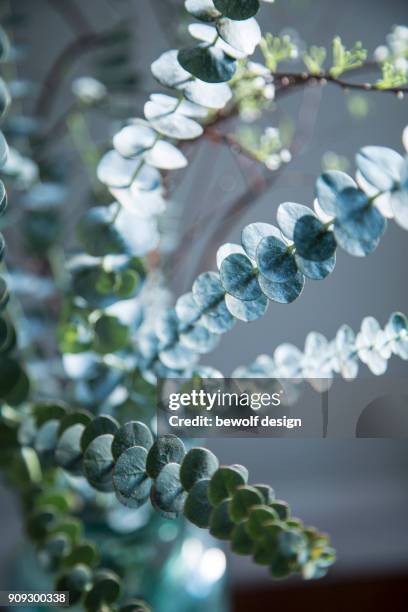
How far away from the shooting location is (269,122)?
0.62m

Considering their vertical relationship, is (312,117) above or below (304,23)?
below

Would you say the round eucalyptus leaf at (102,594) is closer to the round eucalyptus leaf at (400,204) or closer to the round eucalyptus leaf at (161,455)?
the round eucalyptus leaf at (161,455)

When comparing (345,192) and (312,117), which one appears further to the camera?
(312,117)

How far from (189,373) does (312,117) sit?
31cm

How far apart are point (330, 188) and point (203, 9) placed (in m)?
0.09

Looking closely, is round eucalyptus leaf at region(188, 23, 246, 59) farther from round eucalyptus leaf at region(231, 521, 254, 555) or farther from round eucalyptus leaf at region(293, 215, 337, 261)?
round eucalyptus leaf at region(231, 521, 254, 555)

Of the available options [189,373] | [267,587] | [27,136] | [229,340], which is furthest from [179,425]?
[267,587]

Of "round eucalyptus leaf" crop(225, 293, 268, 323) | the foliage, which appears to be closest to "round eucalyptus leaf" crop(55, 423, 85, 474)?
the foliage

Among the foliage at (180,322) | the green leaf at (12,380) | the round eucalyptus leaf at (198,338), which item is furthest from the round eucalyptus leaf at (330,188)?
the green leaf at (12,380)

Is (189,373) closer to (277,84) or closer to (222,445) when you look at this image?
(222,445)

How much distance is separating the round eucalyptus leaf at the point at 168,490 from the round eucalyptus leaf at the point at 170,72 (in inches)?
6.1

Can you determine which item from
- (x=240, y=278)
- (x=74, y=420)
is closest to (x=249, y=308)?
(x=240, y=278)

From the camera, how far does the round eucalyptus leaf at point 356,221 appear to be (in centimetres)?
21

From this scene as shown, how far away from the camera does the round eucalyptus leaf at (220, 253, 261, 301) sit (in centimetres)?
24
